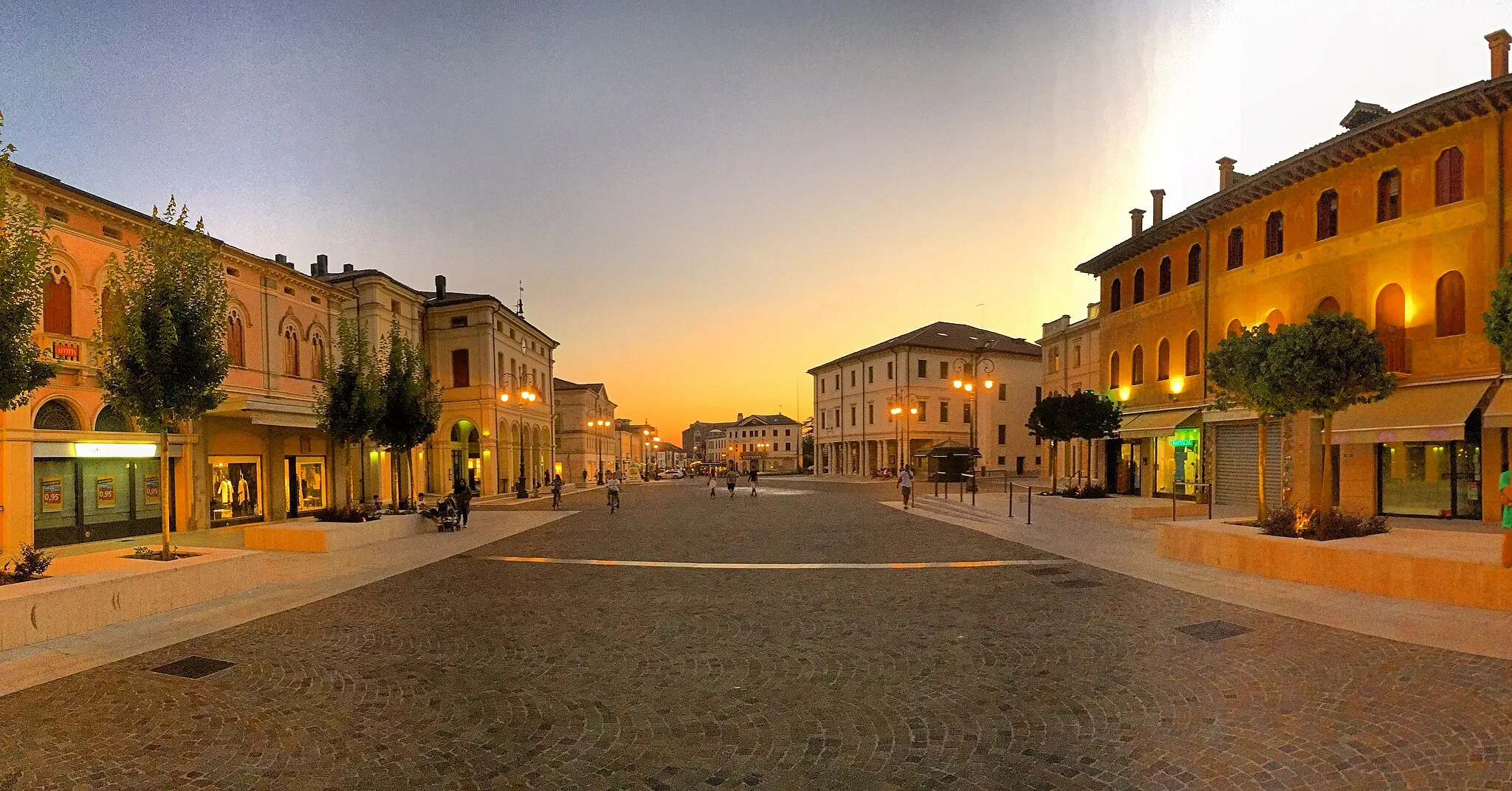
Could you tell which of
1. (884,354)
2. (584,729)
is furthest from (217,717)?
(884,354)

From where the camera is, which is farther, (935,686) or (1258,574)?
(1258,574)

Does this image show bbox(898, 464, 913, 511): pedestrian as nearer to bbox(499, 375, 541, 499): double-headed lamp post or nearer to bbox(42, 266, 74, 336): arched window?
bbox(499, 375, 541, 499): double-headed lamp post

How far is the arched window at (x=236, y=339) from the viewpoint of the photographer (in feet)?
72.3

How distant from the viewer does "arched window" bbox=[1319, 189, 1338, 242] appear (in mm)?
19219

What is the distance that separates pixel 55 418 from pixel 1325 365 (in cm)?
2811

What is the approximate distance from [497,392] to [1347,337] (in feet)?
120

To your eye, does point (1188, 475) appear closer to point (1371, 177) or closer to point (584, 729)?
point (1371, 177)

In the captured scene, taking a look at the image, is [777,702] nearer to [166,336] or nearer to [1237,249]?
[166,336]

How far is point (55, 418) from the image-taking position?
16719mm

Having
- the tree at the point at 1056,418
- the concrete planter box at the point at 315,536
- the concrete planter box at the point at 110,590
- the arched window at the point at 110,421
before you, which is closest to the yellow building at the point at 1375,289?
the tree at the point at 1056,418

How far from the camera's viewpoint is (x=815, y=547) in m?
15.6

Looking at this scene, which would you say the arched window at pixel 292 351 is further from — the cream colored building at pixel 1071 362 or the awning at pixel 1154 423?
the cream colored building at pixel 1071 362

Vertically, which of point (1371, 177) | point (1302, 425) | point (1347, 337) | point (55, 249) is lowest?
point (1302, 425)

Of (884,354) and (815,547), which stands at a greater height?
(884,354)
